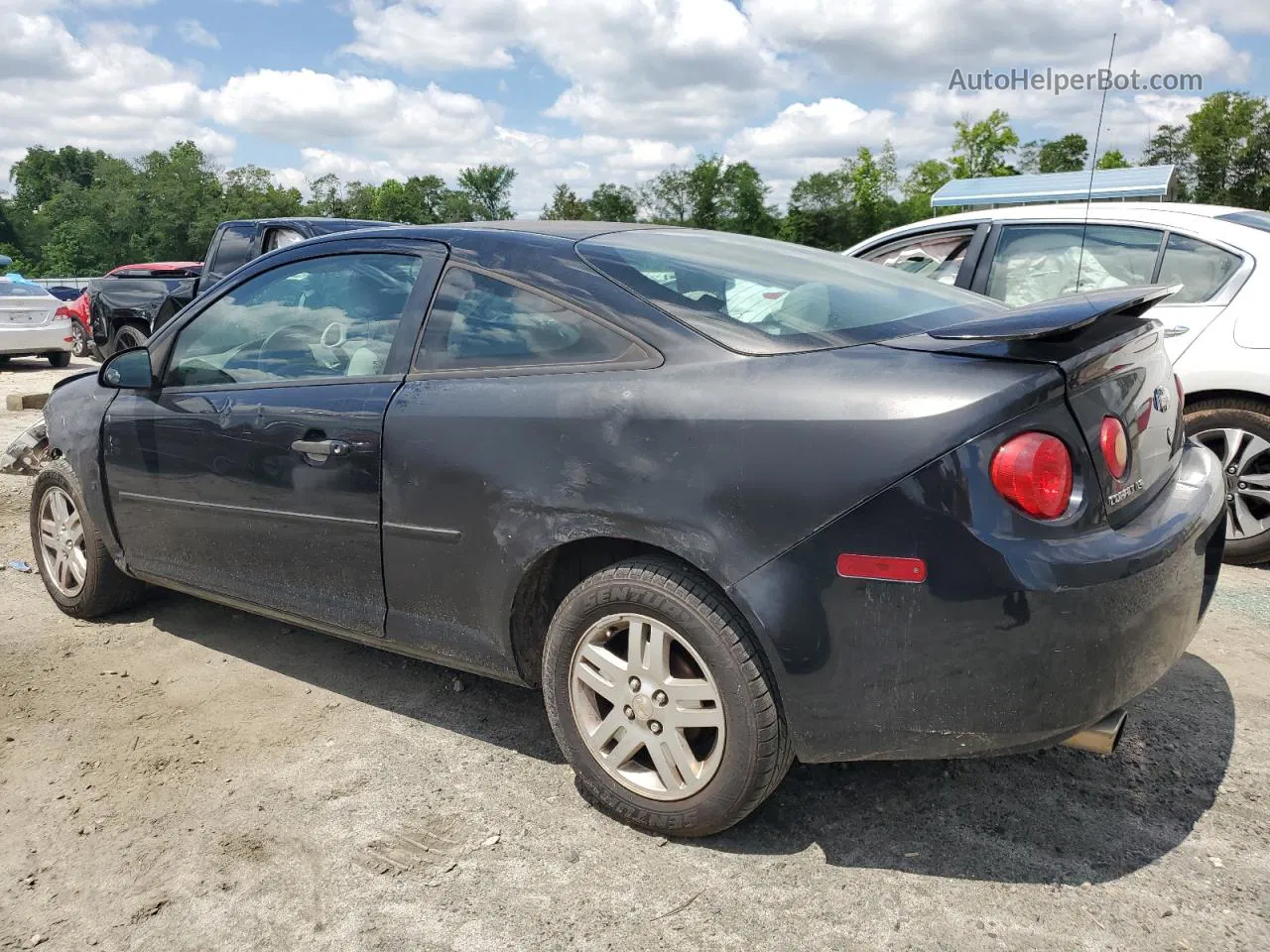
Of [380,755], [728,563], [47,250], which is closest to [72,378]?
[380,755]

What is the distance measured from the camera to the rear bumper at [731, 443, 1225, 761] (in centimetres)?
219

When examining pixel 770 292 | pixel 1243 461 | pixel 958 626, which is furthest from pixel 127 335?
pixel 958 626

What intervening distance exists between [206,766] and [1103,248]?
479cm

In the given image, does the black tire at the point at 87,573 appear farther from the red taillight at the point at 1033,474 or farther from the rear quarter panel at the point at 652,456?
the red taillight at the point at 1033,474

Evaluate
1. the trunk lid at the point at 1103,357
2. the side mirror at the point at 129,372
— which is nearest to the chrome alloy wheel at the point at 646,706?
the trunk lid at the point at 1103,357

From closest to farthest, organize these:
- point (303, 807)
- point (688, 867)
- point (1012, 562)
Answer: point (1012, 562), point (688, 867), point (303, 807)

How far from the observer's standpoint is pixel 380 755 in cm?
318

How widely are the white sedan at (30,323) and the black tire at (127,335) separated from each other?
1.08 meters

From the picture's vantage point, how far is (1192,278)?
16.5ft

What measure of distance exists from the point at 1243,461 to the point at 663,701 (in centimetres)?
354

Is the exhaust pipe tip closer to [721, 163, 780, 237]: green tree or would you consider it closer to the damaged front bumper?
the damaged front bumper

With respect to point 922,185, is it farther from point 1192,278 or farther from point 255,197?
point 1192,278

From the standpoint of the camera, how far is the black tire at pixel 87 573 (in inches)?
168

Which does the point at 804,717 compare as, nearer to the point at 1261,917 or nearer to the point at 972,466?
the point at 972,466
